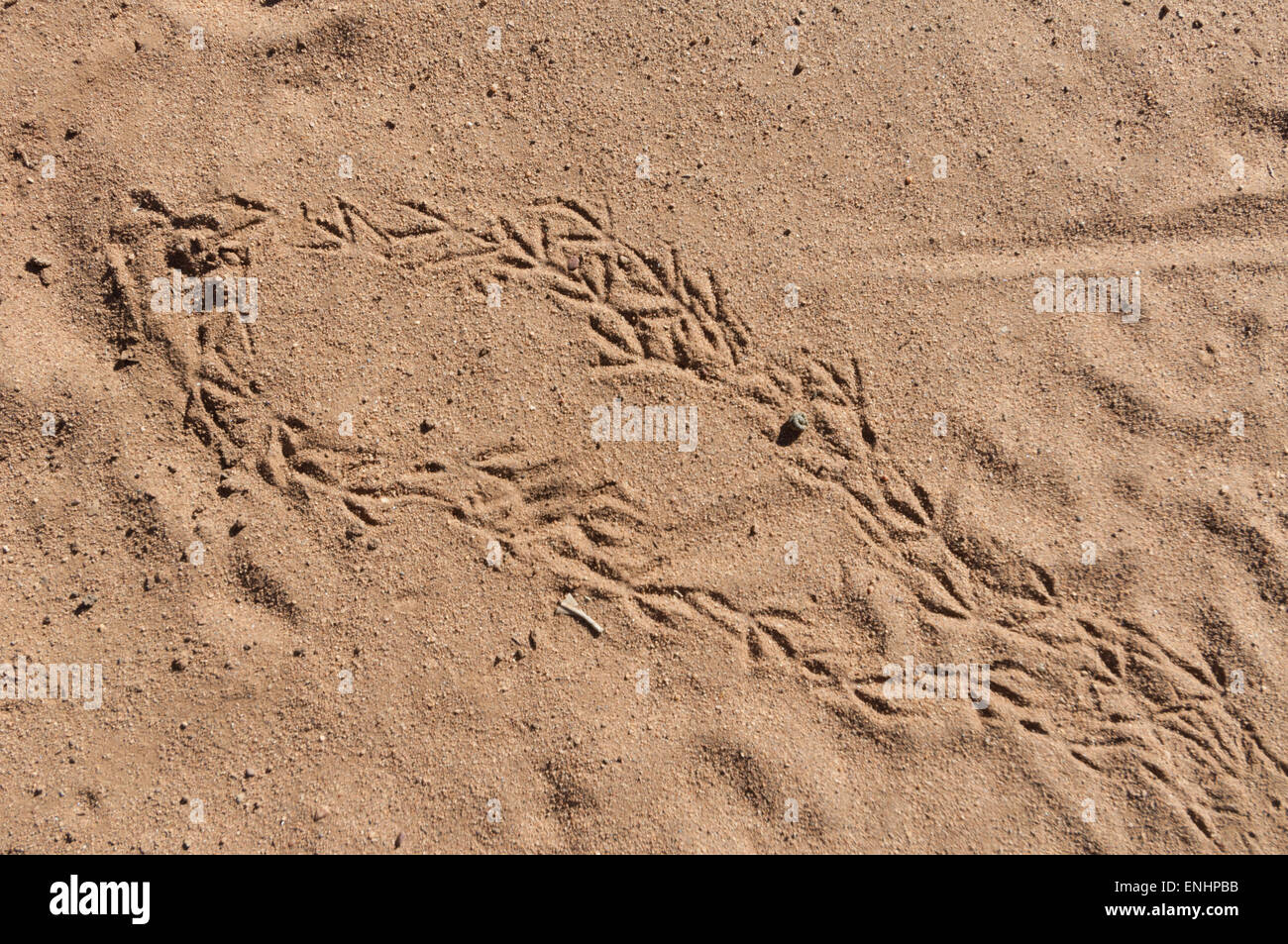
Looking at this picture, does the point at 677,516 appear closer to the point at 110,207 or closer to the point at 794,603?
the point at 794,603

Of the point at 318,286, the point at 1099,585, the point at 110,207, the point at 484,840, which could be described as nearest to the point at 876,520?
the point at 1099,585
